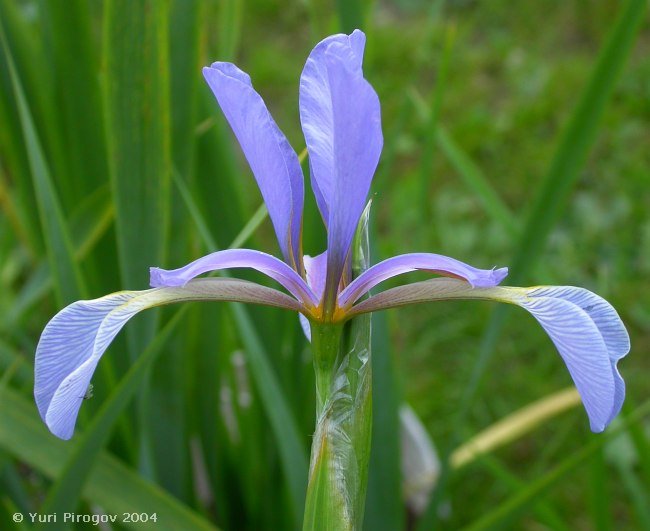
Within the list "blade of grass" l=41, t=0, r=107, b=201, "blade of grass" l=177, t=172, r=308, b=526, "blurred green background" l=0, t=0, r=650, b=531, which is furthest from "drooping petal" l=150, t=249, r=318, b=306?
"blade of grass" l=41, t=0, r=107, b=201

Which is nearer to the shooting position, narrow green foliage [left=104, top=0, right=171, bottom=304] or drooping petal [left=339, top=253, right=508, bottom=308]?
drooping petal [left=339, top=253, right=508, bottom=308]

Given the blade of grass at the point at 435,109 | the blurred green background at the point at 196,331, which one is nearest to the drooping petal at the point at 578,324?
the blurred green background at the point at 196,331

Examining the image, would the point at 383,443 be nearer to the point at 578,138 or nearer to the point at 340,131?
the point at 578,138

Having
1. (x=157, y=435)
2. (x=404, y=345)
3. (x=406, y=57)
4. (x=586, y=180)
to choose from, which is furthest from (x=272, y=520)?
(x=406, y=57)

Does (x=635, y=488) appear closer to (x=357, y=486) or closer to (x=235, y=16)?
(x=357, y=486)

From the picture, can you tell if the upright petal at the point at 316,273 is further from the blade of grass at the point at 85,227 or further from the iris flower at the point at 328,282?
the blade of grass at the point at 85,227

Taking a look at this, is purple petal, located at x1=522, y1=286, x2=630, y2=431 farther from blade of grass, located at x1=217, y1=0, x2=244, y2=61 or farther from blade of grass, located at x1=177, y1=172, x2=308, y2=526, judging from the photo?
blade of grass, located at x1=217, y1=0, x2=244, y2=61

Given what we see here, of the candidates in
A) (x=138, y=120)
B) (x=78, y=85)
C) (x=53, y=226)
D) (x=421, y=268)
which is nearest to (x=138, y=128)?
(x=138, y=120)
